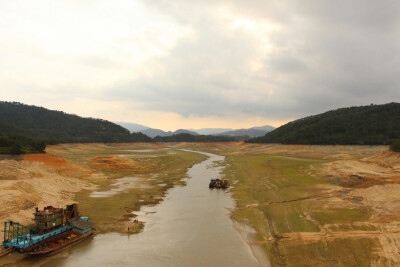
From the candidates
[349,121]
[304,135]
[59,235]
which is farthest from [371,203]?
[349,121]

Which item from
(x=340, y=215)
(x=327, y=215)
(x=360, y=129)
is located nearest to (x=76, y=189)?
(x=327, y=215)

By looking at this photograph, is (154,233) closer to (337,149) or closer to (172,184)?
(172,184)

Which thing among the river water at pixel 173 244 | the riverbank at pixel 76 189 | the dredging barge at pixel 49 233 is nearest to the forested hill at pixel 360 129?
the riverbank at pixel 76 189

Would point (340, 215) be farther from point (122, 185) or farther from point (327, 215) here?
point (122, 185)

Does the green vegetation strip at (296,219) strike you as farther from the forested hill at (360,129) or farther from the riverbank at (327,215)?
the forested hill at (360,129)

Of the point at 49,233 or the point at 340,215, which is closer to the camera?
the point at 49,233

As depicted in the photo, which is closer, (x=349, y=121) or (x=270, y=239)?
(x=270, y=239)

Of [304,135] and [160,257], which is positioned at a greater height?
[304,135]
